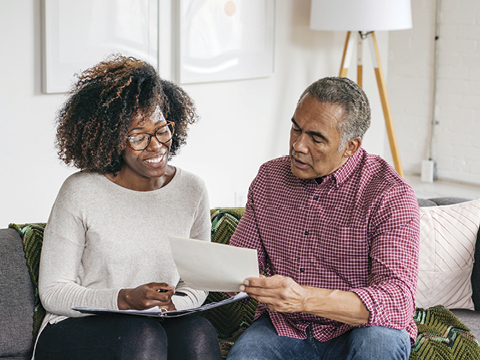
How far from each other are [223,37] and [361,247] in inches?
75.3

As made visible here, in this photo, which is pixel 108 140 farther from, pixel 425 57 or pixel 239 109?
pixel 425 57

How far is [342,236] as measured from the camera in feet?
5.63

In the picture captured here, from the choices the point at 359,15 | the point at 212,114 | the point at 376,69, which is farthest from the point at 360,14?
the point at 212,114

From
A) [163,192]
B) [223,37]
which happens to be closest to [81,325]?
[163,192]

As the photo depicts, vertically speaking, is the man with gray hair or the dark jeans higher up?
the man with gray hair

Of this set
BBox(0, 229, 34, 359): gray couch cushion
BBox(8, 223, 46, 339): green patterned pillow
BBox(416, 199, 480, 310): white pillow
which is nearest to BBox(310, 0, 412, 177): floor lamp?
BBox(416, 199, 480, 310): white pillow

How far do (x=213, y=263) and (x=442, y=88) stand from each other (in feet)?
12.3

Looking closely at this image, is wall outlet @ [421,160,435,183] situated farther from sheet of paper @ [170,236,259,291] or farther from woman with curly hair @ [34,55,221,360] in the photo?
sheet of paper @ [170,236,259,291]

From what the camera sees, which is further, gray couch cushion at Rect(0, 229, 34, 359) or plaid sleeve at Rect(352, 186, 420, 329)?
gray couch cushion at Rect(0, 229, 34, 359)

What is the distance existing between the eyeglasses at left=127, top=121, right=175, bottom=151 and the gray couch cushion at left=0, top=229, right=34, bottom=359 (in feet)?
1.58

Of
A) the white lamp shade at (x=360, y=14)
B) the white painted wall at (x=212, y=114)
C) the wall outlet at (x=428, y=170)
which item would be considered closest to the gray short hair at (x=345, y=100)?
the white painted wall at (x=212, y=114)

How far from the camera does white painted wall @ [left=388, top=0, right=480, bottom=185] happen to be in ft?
15.0

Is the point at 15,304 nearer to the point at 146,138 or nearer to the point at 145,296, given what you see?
the point at 145,296

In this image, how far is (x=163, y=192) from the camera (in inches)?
72.4
